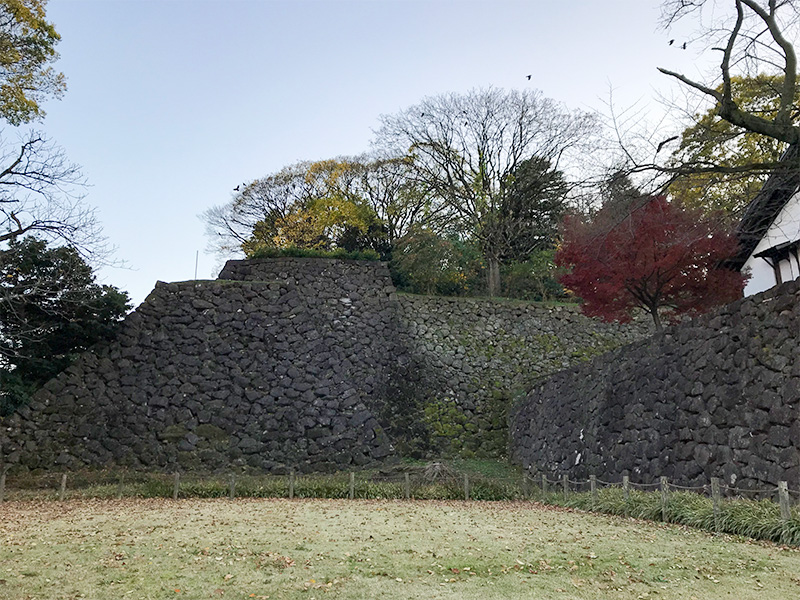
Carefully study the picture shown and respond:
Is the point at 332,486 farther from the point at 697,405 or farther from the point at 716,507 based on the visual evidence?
the point at 716,507

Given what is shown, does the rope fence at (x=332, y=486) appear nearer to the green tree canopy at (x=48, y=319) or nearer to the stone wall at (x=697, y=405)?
the stone wall at (x=697, y=405)

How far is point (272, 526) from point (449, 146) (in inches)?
828

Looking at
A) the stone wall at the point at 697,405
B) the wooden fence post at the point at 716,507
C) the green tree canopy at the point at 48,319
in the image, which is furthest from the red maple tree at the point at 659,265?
the green tree canopy at the point at 48,319

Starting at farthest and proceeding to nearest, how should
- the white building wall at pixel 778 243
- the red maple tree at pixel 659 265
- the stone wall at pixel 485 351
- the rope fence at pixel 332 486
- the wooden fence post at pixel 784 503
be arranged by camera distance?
the stone wall at pixel 485 351, the red maple tree at pixel 659 265, the rope fence at pixel 332 486, the white building wall at pixel 778 243, the wooden fence post at pixel 784 503

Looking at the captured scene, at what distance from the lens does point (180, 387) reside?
1808 centimetres

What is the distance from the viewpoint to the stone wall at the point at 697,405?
897 cm

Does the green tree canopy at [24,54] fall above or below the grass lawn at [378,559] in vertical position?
above

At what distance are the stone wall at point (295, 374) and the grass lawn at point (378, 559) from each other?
269 inches

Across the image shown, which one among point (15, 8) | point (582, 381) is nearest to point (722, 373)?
point (582, 381)

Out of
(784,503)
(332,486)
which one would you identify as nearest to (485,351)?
(332,486)

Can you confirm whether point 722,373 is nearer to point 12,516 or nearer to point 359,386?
point 359,386

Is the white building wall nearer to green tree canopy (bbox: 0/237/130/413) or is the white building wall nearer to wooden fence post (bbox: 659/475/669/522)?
wooden fence post (bbox: 659/475/669/522)

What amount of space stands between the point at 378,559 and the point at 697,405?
6.92 meters

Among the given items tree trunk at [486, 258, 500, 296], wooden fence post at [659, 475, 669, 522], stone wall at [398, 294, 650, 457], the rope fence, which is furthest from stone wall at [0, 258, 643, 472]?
wooden fence post at [659, 475, 669, 522]
